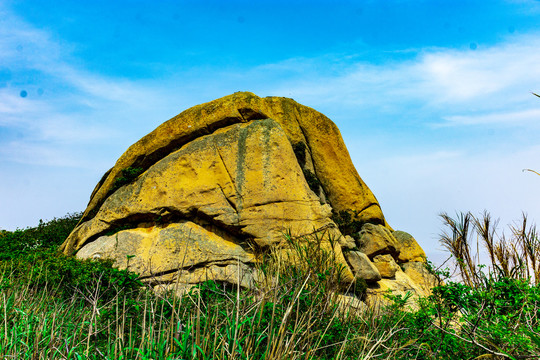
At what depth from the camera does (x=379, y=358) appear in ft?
15.1

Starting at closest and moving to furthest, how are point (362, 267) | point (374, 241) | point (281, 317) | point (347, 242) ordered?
point (281, 317), point (362, 267), point (347, 242), point (374, 241)

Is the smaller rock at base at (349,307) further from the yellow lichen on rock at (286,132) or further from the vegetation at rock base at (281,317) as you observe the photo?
the yellow lichen on rock at (286,132)

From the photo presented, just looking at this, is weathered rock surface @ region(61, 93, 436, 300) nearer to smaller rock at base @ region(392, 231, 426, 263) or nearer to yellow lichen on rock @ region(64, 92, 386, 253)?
yellow lichen on rock @ region(64, 92, 386, 253)

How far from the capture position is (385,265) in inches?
486

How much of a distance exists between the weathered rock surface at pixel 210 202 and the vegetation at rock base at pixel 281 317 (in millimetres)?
1302

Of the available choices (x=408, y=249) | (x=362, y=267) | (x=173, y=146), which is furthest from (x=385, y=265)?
(x=173, y=146)

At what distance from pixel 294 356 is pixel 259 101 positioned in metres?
9.51

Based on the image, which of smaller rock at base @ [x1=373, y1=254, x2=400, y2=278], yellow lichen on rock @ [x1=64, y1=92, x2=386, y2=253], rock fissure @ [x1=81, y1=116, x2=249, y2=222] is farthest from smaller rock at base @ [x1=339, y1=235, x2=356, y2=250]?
rock fissure @ [x1=81, y1=116, x2=249, y2=222]

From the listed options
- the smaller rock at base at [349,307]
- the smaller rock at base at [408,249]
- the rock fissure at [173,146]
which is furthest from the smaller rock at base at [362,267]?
the smaller rock at base at [349,307]

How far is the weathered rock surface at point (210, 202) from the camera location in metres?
10.0

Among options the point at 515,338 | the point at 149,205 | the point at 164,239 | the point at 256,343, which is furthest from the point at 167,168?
the point at 515,338

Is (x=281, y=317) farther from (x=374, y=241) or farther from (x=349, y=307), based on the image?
(x=374, y=241)

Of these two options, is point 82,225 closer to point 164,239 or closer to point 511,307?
point 164,239

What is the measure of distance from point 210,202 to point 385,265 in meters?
5.16
